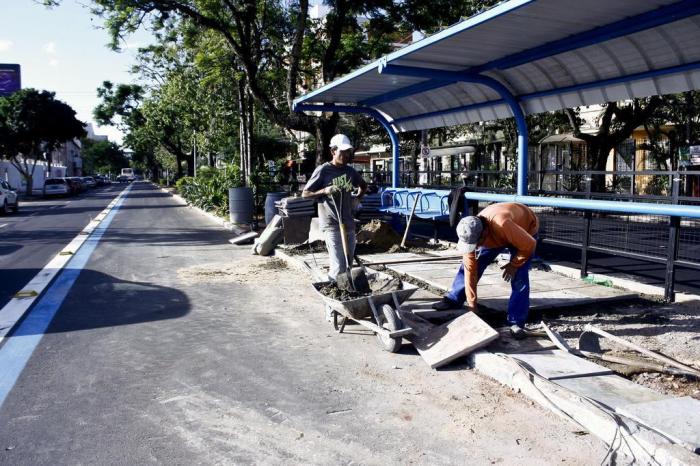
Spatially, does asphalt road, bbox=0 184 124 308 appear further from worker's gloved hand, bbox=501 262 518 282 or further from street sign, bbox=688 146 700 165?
street sign, bbox=688 146 700 165

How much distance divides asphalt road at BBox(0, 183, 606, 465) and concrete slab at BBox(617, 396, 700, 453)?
0.32 metres

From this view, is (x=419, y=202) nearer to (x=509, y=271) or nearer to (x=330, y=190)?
(x=330, y=190)

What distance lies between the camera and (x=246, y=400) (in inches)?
171

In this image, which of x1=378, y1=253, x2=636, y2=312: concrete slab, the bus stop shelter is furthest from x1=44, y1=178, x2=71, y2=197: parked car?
x1=378, y1=253, x2=636, y2=312: concrete slab

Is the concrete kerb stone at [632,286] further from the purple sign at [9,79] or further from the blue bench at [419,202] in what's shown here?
the purple sign at [9,79]

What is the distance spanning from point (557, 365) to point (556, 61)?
17.1 feet

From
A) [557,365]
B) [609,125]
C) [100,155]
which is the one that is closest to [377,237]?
[557,365]

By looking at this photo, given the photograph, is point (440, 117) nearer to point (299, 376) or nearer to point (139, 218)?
point (299, 376)

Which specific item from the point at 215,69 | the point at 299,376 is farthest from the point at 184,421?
the point at 215,69

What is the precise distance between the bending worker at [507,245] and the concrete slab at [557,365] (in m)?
0.48

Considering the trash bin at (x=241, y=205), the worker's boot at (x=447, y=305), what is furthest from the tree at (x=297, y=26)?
the worker's boot at (x=447, y=305)

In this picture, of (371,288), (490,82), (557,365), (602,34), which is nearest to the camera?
(557,365)

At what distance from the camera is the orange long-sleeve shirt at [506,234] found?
513cm

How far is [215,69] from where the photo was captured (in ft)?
61.2
